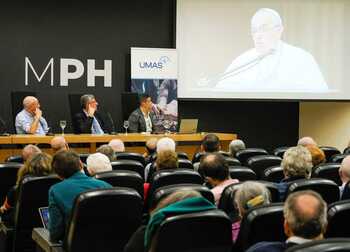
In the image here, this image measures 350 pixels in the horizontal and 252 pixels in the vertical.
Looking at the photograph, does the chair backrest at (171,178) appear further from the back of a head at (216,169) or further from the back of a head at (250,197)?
the back of a head at (250,197)

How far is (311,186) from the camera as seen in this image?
4.14 metres

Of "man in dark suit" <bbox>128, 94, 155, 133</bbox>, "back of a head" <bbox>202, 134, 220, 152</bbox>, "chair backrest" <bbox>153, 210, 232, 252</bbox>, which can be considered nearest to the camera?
"chair backrest" <bbox>153, 210, 232, 252</bbox>

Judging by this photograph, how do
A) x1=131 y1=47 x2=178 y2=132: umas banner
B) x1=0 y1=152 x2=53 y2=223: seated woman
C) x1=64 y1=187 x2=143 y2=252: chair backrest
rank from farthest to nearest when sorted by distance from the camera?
x1=131 y1=47 x2=178 y2=132: umas banner → x1=0 y1=152 x2=53 y2=223: seated woman → x1=64 y1=187 x2=143 y2=252: chair backrest

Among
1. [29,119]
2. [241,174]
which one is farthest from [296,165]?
[29,119]

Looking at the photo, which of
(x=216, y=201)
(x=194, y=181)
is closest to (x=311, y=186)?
(x=216, y=201)

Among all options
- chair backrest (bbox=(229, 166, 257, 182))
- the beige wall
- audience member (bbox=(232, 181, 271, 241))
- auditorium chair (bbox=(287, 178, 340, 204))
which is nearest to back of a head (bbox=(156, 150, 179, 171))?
chair backrest (bbox=(229, 166, 257, 182))

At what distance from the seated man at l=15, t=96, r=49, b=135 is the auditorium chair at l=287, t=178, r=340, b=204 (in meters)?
5.95

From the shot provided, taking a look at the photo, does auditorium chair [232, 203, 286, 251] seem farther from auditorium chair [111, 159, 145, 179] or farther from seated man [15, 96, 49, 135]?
seated man [15, 96, 49, 135]

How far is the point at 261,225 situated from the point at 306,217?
0.55 meters

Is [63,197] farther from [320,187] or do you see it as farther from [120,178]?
[320,187]

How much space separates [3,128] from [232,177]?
21.6 ft

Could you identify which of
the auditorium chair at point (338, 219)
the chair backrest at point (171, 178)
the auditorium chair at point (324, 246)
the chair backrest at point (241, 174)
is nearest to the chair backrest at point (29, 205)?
the chair backrest at point (171, 178)

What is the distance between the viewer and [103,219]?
3.62 metres

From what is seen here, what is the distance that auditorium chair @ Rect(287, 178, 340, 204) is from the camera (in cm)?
414
